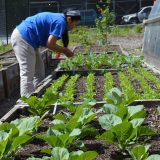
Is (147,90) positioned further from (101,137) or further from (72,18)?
(101,137)

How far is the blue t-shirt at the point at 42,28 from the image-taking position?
21.3ft

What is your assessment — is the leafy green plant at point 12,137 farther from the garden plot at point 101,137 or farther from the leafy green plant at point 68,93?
the leafy green plant at point 68,93

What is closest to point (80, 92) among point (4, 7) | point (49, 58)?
point (49, 58)

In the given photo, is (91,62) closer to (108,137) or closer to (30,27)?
(30,27)

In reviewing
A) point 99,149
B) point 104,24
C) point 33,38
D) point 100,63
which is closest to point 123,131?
point 99,149

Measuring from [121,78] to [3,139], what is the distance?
4610 millimetres

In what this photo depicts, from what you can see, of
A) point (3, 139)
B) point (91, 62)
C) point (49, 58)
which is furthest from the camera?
point (49, 58)

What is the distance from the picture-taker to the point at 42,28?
675 cm

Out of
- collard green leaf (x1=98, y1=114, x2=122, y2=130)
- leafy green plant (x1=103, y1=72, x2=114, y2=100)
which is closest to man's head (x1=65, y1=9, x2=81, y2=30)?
leafy green plant (x1=103, y1=72, x2=114, y2=100)

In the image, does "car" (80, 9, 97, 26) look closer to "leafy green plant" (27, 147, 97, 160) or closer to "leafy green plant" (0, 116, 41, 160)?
"leafy green plant" (0, 116, 41, 160)

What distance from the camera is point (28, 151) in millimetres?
3795

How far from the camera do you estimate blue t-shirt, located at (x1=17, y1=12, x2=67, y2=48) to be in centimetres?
648

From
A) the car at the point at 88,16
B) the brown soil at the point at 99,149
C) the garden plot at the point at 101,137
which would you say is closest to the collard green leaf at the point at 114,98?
the garden plot at the point at 101,137

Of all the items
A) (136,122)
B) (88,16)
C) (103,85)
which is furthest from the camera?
(88,16)
